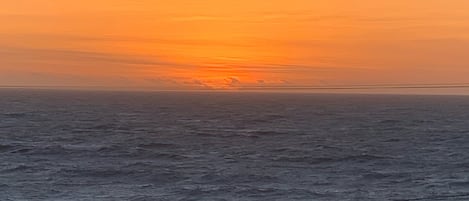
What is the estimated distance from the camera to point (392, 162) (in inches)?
2152

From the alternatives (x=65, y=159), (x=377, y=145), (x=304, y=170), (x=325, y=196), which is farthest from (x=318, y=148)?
(x=325, y=196)

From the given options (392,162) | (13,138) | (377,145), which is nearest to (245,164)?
(392,162)

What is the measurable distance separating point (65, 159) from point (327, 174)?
19264 millimetres

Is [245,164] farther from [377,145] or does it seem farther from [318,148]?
[377,145]

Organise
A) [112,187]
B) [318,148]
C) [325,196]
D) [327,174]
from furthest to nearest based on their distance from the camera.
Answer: [318,148] → [327,174] → [112,187] → [325,196]

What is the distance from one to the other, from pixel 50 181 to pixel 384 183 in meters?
18.4

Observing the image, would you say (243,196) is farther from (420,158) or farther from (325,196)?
(420,158)

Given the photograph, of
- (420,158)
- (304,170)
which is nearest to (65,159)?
(304,170)

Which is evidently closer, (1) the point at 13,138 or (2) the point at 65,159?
(2) the point at 65,159

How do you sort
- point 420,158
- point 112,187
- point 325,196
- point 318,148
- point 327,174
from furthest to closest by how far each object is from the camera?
point 318,148, point 420,158, point 327,174, point 112,187, point 325,196

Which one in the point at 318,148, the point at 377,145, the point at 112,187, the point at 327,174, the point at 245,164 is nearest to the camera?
the point at 112,187

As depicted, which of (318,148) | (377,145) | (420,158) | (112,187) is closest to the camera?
(112,187)

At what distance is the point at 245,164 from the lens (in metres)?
52.2

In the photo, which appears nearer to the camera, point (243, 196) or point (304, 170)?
point (243, 196)
